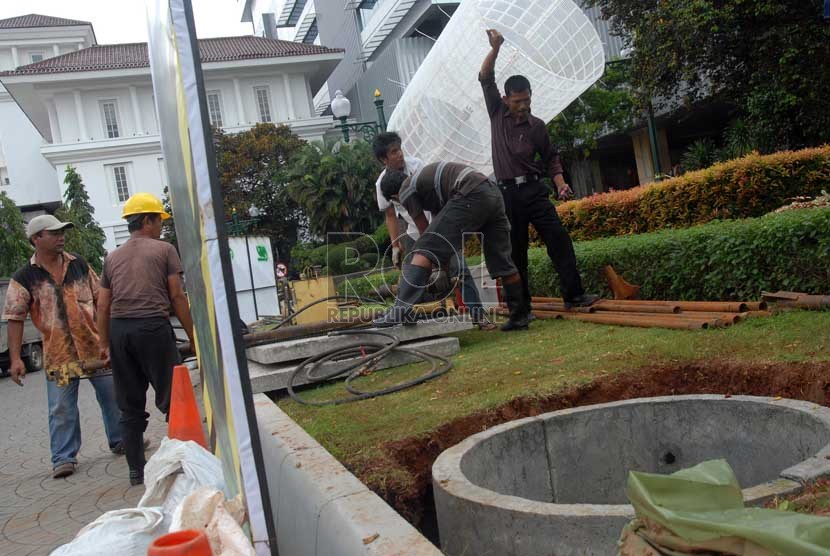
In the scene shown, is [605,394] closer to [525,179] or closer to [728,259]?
[728,259]

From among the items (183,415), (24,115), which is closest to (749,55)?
(183,415)

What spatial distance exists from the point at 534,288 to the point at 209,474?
247 inches

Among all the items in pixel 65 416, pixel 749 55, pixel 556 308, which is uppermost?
pixel 749 55

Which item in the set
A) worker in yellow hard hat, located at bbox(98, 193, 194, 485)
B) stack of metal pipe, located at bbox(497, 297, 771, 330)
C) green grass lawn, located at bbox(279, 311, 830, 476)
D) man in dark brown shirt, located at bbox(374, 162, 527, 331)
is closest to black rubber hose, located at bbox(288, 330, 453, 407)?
green grass lawn, located at bbox(279, 311, 830, 476)

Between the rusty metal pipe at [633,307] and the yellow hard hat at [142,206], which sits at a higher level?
the yellow hard hat at [142,206]

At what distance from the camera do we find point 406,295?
5.91m

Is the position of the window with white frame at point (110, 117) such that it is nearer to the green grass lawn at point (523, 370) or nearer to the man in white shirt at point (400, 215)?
the man in white shirt at point (400, 215)

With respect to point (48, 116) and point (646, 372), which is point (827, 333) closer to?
point (646, 372)

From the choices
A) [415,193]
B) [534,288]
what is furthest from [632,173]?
[415,193]

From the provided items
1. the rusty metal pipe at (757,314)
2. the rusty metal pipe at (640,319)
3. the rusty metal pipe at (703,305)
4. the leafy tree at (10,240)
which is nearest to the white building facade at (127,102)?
the leafy tree at (10,240)

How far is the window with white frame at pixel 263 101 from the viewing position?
4431cm

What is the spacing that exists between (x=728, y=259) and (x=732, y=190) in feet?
11.0

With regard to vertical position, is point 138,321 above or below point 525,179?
below

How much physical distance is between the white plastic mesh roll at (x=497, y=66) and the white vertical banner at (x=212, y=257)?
5.92 m
